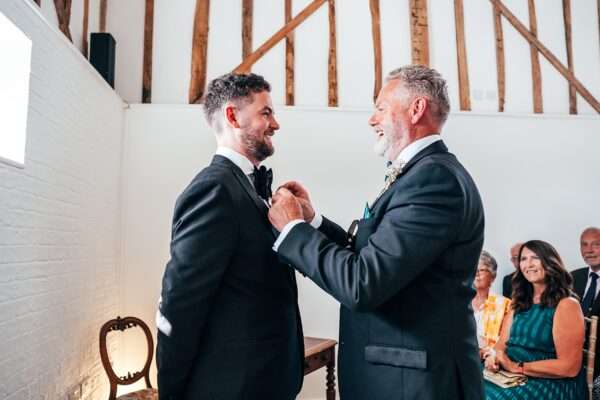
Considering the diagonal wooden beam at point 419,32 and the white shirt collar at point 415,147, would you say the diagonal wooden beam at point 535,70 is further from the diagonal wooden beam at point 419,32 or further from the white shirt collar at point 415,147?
the white shirt collar at point 415,147

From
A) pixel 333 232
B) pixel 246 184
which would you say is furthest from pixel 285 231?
pixel 333 232

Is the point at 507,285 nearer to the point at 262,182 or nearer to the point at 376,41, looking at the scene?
the point at 376,41

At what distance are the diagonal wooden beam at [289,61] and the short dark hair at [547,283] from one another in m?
2.71

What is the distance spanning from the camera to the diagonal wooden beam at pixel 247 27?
16.8 ft

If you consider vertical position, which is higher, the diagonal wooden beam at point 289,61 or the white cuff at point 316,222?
the diagonal wooden beam at point 289,61

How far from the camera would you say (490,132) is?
5176 millimetres

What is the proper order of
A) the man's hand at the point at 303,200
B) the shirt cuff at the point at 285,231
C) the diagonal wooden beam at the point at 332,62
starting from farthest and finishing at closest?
the diagonal wooden beam at the point at 332,62, the man's hand at the point at 303,200, the shirt cuff at the point at 285,231

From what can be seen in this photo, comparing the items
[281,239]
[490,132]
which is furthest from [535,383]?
[490,132]

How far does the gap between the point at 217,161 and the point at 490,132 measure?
4.03 metres

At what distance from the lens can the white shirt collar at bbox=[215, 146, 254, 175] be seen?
6.14 ft

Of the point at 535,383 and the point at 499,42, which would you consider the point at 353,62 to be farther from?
the point at 535,383

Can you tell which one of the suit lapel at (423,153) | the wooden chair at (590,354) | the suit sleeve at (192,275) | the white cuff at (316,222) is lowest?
the wooden chair at (590,354)

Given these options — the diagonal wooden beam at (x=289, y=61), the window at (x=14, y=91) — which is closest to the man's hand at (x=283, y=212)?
the window at (x=14, y=91)

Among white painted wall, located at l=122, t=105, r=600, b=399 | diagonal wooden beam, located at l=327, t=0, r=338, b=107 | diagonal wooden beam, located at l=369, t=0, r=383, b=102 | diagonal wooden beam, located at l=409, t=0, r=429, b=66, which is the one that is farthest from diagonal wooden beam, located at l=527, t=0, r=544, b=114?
diagonal wooden beam, located at l=327, t=0, r=338, b=107
